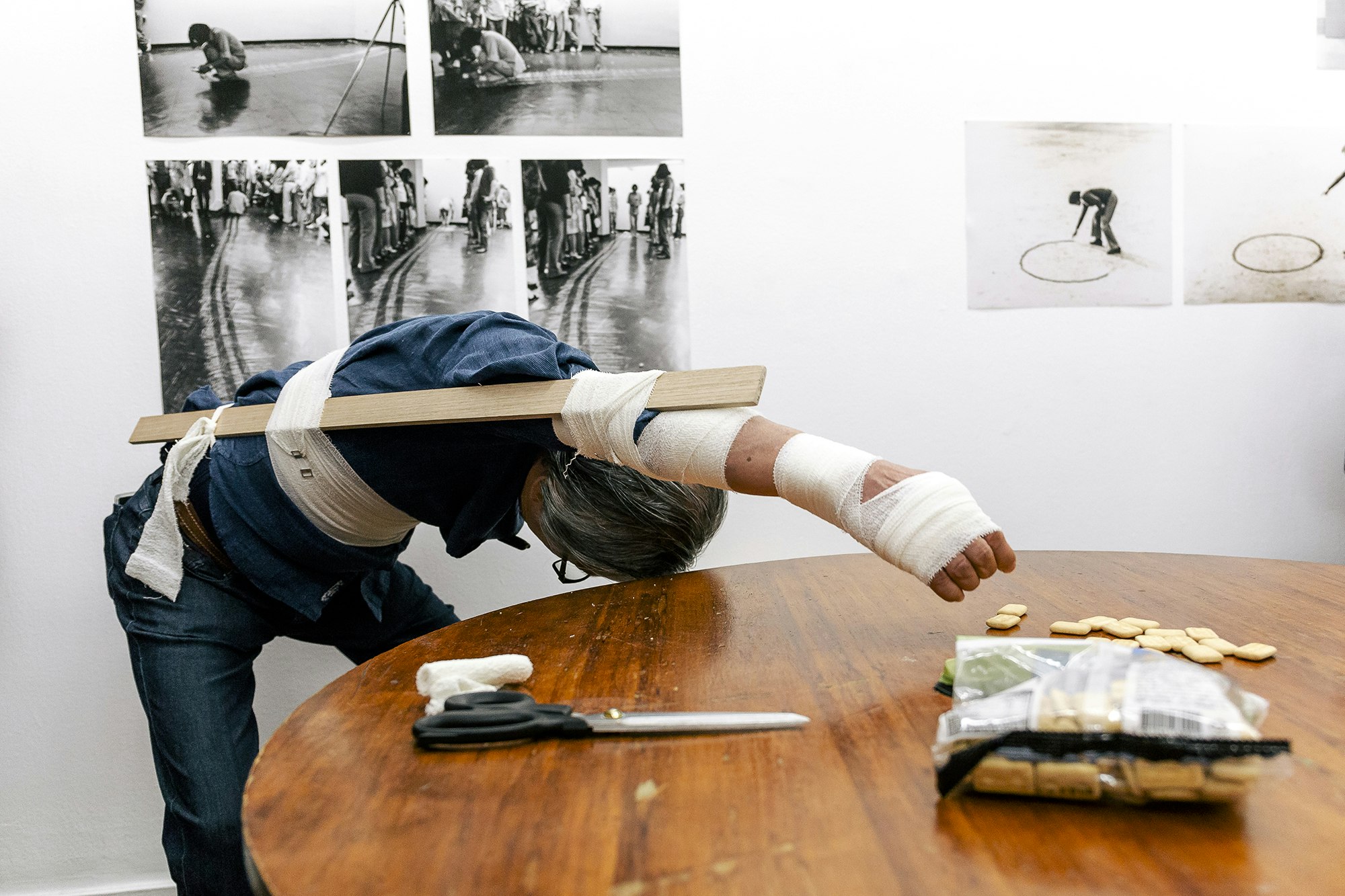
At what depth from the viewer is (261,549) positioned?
3.54 ft

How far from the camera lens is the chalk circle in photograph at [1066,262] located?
5.37 feet

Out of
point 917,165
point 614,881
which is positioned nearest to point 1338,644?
point 614,881

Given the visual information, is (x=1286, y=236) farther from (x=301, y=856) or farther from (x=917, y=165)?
(x=301, y=856)

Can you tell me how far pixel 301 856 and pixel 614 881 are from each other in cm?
18

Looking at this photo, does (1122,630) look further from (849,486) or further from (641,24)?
(641,24)

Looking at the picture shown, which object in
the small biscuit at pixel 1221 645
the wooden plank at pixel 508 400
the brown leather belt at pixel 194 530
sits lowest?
the small biscuit at pixel 1221 645

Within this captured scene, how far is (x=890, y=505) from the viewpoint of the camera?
0.84 metres

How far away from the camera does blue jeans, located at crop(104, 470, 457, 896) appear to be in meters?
1.06

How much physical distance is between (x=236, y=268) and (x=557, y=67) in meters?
0.66

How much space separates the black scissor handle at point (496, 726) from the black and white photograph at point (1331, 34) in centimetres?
195

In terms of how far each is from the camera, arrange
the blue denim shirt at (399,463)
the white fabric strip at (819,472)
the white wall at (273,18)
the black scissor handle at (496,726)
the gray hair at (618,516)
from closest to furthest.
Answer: the black scissor handle at (496,726) < the white fabric strip at (819,472) < the blue denim shirt at (399,463) < the gray hair at (618,516) < the white wall at (273,18)

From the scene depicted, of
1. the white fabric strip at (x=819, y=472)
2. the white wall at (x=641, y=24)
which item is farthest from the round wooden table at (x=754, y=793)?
the white wall at (x=641, y=24)

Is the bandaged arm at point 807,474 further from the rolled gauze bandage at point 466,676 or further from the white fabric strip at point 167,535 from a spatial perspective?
the white fabric strip at point 167,535

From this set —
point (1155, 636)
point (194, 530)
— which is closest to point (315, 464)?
point (194, 530)
